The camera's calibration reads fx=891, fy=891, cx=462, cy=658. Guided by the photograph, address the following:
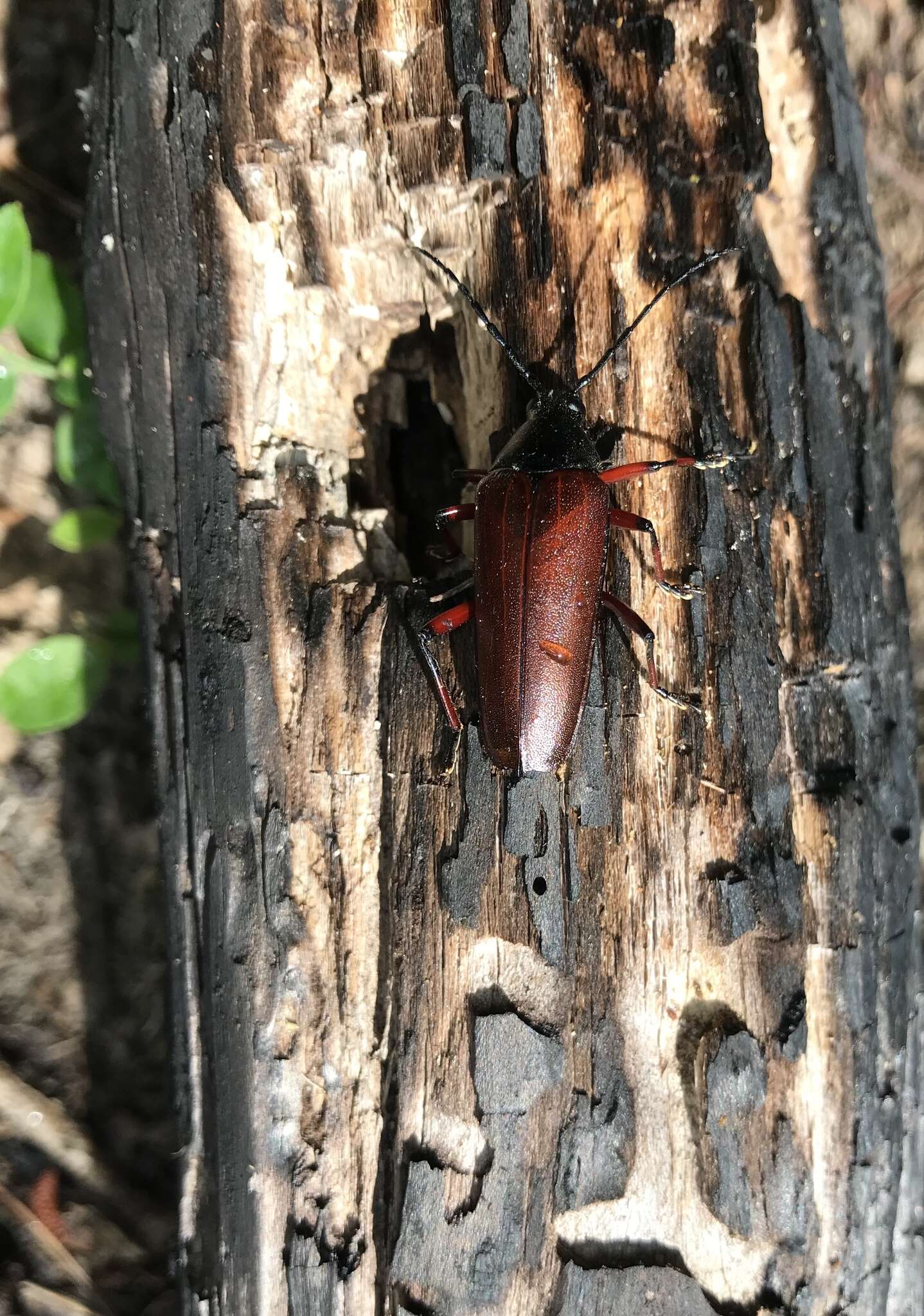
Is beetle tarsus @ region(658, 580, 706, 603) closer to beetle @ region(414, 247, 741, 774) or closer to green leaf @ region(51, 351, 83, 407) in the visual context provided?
beetle @ region(414, 247, 741, 774)

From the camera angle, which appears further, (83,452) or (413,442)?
(83,452)

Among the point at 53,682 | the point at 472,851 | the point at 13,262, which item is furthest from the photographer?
the point at 53,682

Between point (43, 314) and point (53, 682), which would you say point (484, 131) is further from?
point (53, 682)

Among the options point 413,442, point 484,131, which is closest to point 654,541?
point 413,442

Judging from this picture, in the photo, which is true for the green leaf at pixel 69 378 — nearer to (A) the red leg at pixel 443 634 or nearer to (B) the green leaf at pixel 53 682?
(B) the green leaf at pixel 53 682

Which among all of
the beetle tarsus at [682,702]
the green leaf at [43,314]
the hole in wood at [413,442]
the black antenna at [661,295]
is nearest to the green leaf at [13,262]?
the green leaf at [43,314]

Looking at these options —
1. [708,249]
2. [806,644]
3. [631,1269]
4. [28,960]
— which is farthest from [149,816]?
[708,249]
